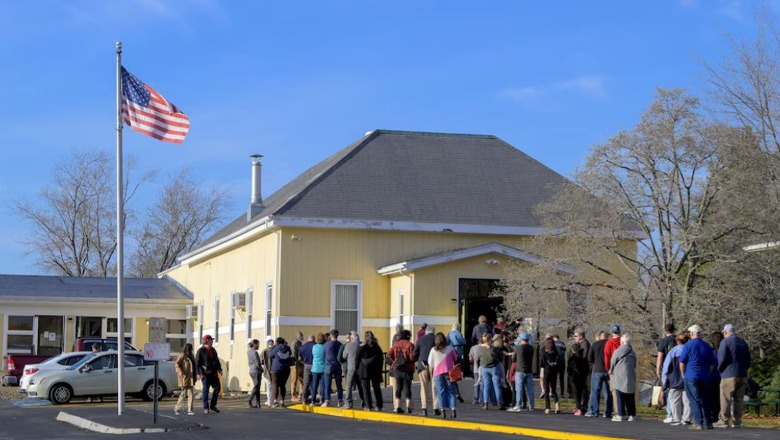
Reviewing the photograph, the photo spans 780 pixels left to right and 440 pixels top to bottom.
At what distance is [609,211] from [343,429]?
9.47 metres

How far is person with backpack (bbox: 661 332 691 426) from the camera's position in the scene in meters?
21.0

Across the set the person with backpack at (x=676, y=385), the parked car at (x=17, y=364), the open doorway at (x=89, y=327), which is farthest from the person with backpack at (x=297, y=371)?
the open doorway at (x=89, y=327)

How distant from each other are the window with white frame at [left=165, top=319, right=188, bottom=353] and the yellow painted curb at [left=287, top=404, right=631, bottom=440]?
20408 millimetres

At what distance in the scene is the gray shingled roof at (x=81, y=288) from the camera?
45938mm

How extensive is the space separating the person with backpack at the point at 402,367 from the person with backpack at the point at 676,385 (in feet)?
16.9

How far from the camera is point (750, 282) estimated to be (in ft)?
82.4

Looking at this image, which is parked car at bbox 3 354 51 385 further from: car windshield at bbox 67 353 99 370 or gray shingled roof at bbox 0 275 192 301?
car windshield at bbox 67 353 99 370

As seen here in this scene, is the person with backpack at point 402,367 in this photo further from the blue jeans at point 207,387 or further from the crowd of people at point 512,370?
the blue jeans at point 207,387

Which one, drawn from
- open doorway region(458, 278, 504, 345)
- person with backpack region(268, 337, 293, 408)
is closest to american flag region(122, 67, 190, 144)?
person with backpack region(268, 337, 293, 408)

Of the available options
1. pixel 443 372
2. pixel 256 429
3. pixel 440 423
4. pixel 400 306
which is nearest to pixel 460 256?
pixel 400 306

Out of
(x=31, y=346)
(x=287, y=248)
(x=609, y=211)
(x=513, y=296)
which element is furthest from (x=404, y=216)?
(x=31, y=346)

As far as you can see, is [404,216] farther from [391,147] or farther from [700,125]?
[700,125]

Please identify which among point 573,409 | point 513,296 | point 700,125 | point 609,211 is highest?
point 700,125

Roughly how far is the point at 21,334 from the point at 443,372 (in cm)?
2677
